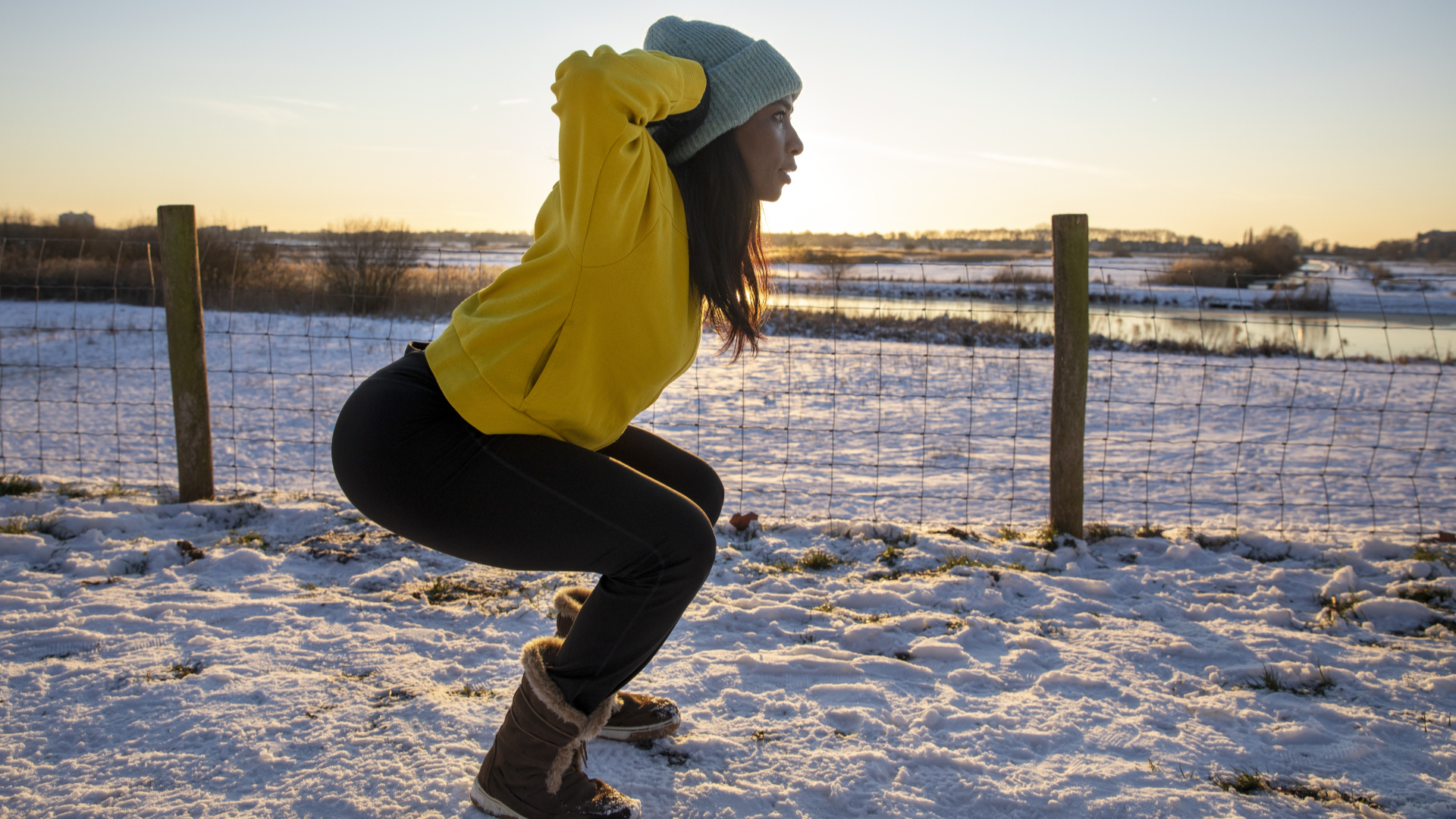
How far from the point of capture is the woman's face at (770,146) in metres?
1.65

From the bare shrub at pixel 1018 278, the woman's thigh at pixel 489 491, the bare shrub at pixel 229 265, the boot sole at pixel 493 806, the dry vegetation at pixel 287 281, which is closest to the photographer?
the woman's thigh at pixel 489 491

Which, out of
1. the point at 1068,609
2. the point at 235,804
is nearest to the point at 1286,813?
the point at 1068,609

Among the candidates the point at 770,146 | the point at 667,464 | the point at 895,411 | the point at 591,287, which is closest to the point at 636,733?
the point at 667,464

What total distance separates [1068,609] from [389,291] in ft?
42.8

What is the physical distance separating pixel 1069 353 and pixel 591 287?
3349 mm

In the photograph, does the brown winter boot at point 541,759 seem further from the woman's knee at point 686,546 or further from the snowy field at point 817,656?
the woman's knee at point 686,546

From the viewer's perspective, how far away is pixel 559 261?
4.71 ft

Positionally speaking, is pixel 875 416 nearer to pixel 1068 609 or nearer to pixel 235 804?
pixel 1068 609

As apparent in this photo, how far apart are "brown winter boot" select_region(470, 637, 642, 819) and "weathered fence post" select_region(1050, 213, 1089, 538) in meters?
3.05

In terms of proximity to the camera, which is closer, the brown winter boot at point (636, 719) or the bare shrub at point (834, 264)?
the brown winter boot at point (636, 719)

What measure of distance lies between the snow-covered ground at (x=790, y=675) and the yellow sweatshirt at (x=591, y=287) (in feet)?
3.25

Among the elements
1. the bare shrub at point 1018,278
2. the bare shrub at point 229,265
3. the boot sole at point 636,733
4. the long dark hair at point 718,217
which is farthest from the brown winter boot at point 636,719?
the bare shrub at point 229,265

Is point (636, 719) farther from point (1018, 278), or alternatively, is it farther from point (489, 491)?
point (1018, 278)

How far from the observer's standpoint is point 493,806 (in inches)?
69.2
